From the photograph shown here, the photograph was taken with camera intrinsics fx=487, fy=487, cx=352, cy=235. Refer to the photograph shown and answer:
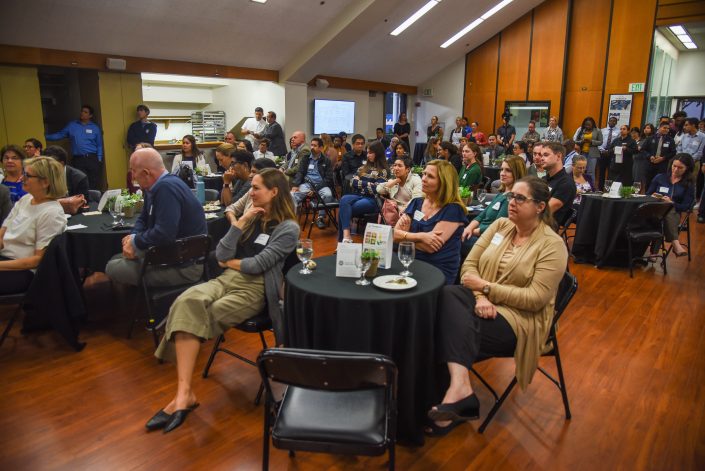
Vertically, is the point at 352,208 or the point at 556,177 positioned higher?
the point at 556,177

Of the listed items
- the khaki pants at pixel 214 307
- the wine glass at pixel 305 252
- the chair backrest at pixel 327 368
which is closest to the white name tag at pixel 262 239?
the khaki pants at pixel 214 307

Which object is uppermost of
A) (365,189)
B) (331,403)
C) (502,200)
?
(502,200)

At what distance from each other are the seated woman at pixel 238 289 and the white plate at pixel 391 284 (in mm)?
661

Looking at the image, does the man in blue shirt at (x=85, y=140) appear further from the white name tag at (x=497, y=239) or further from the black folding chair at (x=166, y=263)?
the white name tag at (x=497, y=239)

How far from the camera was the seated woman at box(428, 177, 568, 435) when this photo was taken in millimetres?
2254

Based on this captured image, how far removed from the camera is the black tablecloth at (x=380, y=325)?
211 centimetres

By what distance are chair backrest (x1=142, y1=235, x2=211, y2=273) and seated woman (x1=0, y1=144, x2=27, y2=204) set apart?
2.19 metres

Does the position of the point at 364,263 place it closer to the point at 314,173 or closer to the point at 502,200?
the point at 502,200

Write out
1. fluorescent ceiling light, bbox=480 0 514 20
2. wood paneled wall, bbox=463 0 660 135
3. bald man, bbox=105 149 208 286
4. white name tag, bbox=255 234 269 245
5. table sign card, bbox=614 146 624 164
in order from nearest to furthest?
white name tag, bbox=255 234 269 245
bald man, bbox=105 149 208 286
table sign card, bbox=614 146 624 164
wood paneled wall, bbox=463 0 660 135
fluorescent ceiling light, bbox=480 0 514 20

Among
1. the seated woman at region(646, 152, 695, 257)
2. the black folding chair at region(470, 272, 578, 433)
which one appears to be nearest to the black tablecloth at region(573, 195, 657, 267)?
the seated woman at region(646, 152, 695, 257)

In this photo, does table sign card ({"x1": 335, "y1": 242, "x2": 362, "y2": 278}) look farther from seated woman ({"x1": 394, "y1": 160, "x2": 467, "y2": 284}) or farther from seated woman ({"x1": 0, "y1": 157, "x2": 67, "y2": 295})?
seated woman ({"x1": 0, "y1": 157, "x2": 67, "y2": 295})

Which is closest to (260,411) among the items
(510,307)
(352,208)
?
(510,307)

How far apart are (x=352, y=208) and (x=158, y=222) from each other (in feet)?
10.0

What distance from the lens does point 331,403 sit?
6.09 ft
